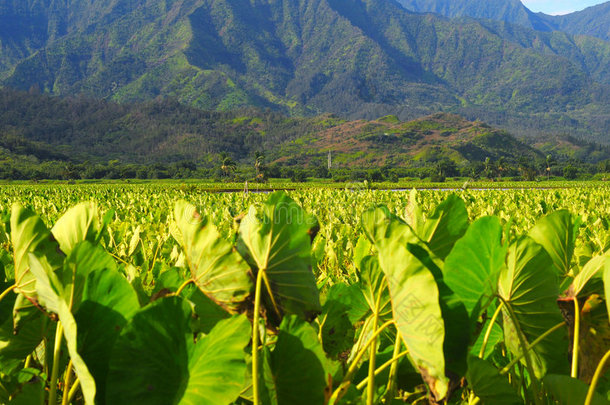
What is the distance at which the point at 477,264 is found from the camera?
0.49 m

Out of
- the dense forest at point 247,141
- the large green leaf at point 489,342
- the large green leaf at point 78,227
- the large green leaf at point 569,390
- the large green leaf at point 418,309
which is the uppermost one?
the dense forest at point 247,141

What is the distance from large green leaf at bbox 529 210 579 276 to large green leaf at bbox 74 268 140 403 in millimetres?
646

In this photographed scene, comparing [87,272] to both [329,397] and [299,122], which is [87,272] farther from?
[299,122]

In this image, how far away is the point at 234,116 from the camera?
132 meters

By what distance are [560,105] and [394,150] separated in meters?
142

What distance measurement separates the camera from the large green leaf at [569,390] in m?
0.52

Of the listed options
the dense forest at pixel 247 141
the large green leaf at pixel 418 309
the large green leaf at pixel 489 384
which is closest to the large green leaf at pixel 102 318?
the large green leaf at pixel 418 309

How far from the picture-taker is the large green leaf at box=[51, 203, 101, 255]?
682mm

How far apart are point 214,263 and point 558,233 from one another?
1.87ft

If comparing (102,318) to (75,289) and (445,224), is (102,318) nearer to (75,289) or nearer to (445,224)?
(75,289)

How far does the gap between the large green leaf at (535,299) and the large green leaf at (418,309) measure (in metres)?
0.16

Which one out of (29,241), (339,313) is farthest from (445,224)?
(29,241)

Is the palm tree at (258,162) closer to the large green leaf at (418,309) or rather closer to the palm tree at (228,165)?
the palm tree at (228,165)

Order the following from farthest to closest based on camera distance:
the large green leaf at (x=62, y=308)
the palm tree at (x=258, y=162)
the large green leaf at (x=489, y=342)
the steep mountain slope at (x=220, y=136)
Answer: the steep mountain slope at (x=220, y=136), the palm tree at (x=258, y=162), the large green leaf at (x=489, y=342), the large green leaf at (x=62, y=308)
